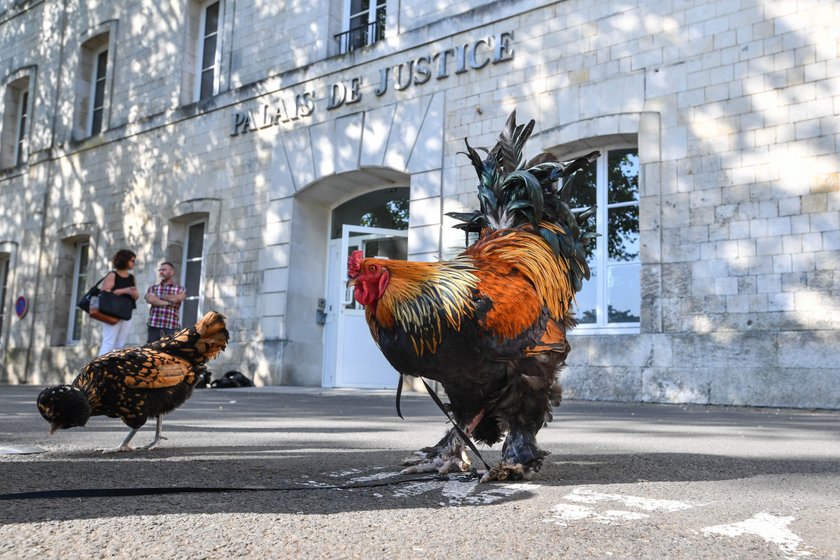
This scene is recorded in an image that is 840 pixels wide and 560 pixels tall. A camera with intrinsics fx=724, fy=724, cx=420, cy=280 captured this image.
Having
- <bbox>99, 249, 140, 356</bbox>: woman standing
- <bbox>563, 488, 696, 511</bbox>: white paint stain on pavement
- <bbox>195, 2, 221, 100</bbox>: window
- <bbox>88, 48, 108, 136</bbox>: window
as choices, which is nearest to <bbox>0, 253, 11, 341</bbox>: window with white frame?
<bbox>88, 48, 108, 136</bbox>: window

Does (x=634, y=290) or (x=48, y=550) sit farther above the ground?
(x=634, y=290)

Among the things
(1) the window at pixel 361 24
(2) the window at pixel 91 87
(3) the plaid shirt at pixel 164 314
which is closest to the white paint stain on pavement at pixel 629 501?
(3) the plaid shirt at pixel 164 314

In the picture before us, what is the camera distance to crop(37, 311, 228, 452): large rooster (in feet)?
13.1

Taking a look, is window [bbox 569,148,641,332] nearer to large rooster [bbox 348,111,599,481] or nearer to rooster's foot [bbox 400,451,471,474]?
large rooster [bbox 348,111,599,481]

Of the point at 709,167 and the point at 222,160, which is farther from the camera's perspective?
the point at 222,160

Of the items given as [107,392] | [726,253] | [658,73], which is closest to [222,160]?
[658,73]

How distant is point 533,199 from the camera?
3.73 metres

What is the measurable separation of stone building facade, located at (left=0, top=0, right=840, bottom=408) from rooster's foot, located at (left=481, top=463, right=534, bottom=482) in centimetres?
573

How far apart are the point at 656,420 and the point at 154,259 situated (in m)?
11.3

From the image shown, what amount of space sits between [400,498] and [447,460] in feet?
2.22

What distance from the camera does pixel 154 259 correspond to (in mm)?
14898

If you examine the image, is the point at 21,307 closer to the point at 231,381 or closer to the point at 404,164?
the point at 231,381

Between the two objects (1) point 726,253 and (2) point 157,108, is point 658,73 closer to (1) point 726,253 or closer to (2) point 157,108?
(1) point 726,253

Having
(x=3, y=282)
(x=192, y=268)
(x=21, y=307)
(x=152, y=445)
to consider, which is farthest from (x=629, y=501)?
(x=3, y=282)
